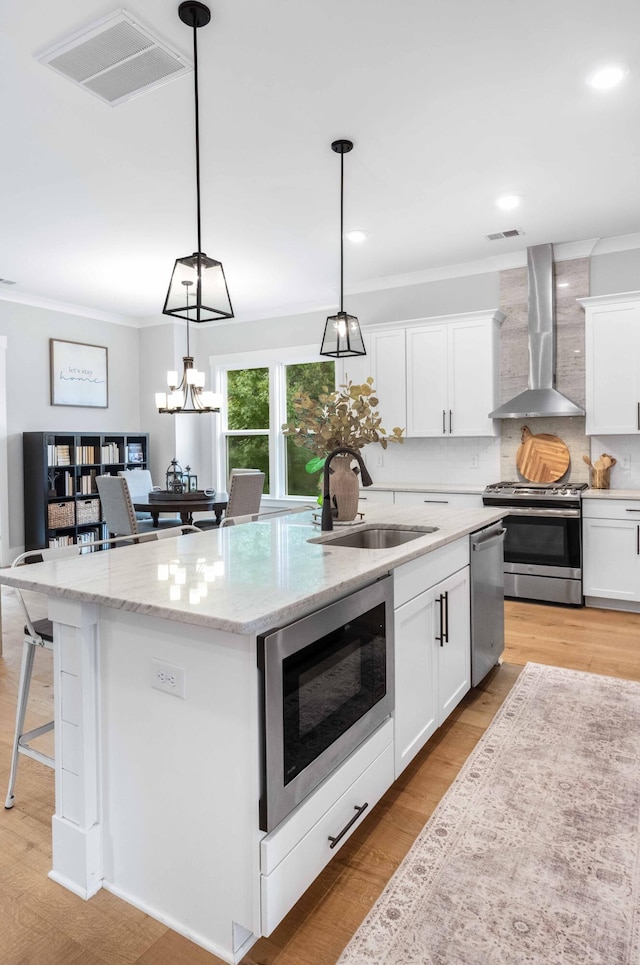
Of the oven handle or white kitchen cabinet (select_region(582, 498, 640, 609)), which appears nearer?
white kitchen cabinet (select_region(582, 498, 640, 609))

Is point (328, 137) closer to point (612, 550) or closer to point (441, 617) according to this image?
point (441, 617)

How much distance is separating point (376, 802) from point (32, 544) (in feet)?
17.6

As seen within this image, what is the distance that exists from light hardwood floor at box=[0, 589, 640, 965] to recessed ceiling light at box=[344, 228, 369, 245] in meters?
3.44

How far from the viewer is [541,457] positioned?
16.9ft

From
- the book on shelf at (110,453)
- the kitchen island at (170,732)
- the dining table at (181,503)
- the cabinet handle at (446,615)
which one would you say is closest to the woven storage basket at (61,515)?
the book on shelf at (110,453)

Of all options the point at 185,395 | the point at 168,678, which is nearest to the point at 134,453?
the point at 185,395

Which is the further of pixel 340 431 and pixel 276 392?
pixel 276 392

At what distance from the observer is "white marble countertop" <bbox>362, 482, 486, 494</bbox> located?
16.5ft

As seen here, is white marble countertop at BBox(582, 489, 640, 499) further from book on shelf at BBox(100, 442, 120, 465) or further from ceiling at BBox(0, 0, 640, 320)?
book on shelf at BBox(100, 442, 120, 465)

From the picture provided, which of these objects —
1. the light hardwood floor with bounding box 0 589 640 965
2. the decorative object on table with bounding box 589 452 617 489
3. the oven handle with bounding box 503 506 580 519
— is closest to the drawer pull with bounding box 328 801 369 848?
the light hardwood floor with bounding box 0 589 640 965

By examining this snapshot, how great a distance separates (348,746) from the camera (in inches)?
69.7

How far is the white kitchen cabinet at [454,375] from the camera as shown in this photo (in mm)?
5137

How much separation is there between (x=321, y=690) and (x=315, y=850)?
1.36 ft

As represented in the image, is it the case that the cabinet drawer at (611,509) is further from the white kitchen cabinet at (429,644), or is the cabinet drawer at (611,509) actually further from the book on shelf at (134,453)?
the book on shelf at (134,453)
